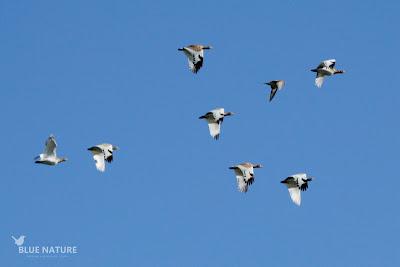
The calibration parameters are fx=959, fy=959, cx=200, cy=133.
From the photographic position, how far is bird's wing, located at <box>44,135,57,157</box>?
205 feet

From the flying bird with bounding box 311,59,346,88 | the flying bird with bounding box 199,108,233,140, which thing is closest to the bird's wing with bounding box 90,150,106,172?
the flying bird with bounding box 199,108,233,140

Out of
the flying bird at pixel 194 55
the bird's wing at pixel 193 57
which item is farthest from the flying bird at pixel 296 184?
the bird's wing at pixel 193 57

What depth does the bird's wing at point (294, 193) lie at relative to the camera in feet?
206

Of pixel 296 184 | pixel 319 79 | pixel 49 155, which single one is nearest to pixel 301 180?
pixel 296 184

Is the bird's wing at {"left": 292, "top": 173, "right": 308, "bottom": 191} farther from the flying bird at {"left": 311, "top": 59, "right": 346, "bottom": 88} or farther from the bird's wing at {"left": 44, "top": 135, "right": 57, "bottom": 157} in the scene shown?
the bird's wing at {"left": 44, "top": 135, "right": 57, "bottom": 157}

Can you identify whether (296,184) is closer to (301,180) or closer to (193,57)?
(301,180)

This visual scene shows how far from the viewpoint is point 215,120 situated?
6488 centimetres

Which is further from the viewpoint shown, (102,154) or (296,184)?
(102,154)

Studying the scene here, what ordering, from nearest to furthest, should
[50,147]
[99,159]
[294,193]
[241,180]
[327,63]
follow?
1. [241,180]
2. [50,147]
3. [294,193]
4. [99,159]
5. [327,63]

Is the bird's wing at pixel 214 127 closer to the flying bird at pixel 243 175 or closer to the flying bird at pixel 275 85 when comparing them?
the flying bird at pixel 243 175

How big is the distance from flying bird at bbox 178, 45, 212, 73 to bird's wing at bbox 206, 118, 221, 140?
540cm

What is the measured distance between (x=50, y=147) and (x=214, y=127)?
11059mm

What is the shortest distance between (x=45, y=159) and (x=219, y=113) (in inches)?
473

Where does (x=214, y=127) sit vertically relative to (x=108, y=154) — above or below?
above
